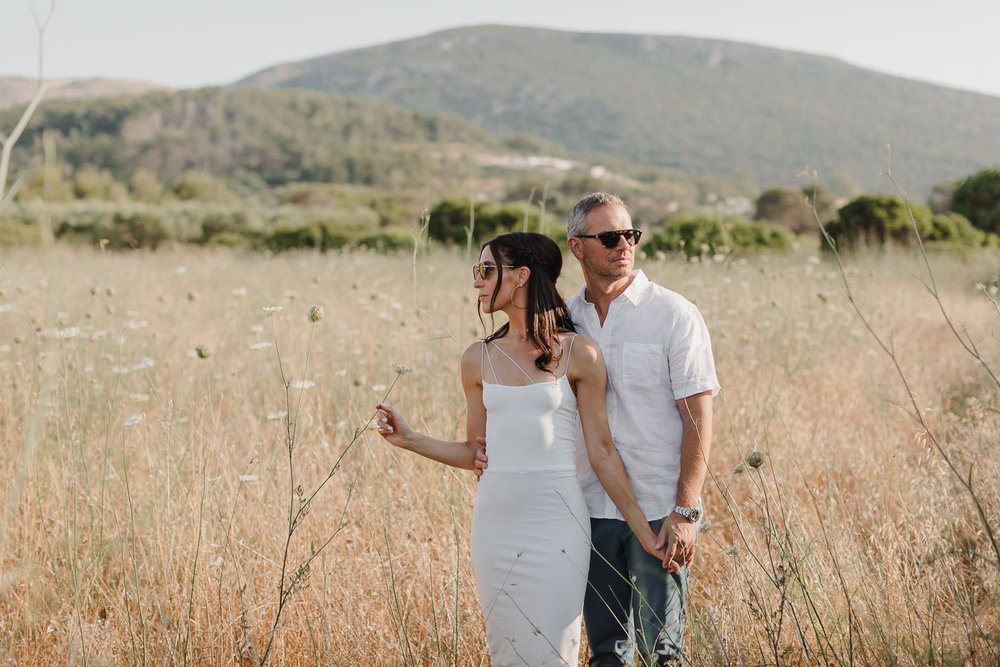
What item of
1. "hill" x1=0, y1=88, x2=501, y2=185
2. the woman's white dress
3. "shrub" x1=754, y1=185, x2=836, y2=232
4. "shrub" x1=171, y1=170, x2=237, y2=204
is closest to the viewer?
the woman's white dress

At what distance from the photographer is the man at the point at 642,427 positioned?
7.94ft

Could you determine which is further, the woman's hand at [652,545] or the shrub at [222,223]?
the shrub at [222,223]

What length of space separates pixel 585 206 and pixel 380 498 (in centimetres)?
167

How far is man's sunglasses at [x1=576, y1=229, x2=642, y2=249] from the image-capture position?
96.9 inches

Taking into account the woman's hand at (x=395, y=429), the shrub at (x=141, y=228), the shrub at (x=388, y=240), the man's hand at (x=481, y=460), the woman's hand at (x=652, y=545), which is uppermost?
the woman's hand at (x=395, y=429)

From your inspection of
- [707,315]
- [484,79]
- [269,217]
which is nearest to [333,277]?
[707,315]

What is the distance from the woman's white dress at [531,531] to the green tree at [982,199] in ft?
60.2

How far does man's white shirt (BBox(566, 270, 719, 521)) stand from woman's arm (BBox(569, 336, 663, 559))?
0.08 meters

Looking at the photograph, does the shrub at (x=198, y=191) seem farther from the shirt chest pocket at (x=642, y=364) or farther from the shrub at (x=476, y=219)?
the shirt chest pocket at (x=642, y=364)

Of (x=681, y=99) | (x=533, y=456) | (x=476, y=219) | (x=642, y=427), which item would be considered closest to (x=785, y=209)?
(x=476, y=219)

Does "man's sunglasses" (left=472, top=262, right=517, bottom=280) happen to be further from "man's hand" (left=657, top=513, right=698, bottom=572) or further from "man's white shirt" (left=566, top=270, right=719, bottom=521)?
"man's hand" (left=657, top=513, right=698, bottom=572)

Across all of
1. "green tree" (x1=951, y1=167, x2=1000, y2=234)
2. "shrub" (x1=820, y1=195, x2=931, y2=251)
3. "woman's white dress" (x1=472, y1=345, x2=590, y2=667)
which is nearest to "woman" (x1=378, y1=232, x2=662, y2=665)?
"woman's white dress" (x1=472, y1=345, x2=590, y2=667)

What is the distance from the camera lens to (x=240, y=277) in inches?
394

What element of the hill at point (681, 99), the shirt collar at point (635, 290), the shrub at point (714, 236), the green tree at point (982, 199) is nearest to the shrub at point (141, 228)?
the shrub at point (714, 236)
